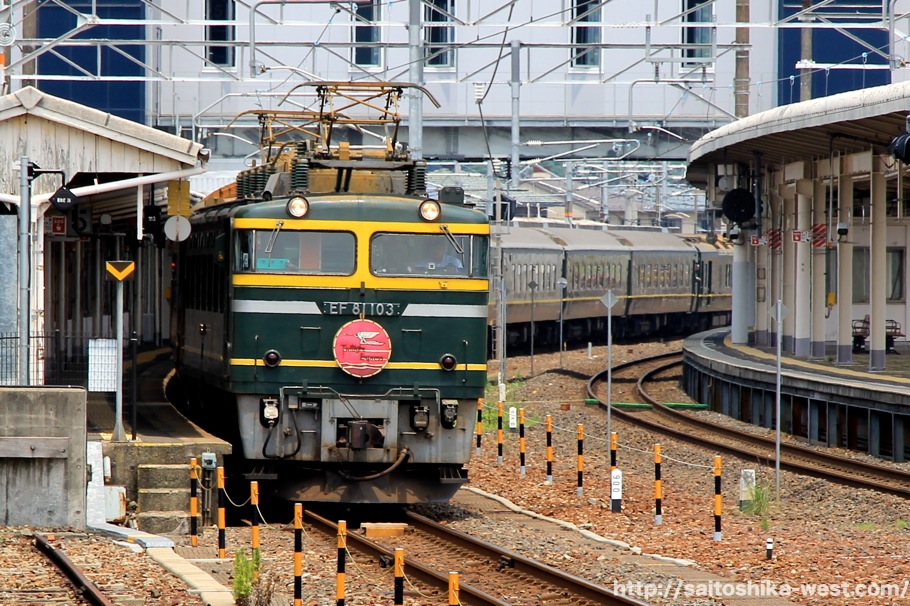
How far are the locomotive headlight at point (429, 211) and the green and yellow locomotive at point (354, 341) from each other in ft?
0.04

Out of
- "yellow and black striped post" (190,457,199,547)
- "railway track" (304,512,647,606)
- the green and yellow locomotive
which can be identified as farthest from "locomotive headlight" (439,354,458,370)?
"yellow and black striped post" (190,457,199,547)

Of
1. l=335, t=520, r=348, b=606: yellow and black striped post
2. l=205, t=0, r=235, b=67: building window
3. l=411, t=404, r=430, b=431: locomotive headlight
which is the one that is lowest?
l=335, t=520, r=348, b=606: yellow and black striped post

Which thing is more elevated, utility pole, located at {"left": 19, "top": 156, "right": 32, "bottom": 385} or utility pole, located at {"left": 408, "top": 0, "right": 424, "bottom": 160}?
utility pole, located at {"left": 408, "top": 0, "right": 424, "bottom": 160}

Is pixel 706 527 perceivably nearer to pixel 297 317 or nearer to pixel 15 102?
pixel 297 317

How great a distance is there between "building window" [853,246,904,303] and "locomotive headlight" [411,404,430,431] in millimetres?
20252

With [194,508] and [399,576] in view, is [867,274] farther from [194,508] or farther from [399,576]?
[399,576]

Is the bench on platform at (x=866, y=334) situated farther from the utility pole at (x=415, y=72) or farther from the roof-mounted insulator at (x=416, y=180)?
the roof-mounted insulator at (x=416, y=180)

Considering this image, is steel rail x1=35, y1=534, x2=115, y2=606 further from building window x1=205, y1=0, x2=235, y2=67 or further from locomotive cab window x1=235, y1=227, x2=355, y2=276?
building window x1=205, y1=0, x2=235, y2=67

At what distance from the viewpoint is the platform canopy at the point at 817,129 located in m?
19.6

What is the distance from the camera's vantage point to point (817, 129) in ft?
74.0

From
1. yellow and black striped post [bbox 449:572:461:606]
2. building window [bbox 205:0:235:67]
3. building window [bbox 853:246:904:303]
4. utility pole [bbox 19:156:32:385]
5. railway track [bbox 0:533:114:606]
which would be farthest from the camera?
building window [bbox 205:0:235:67]

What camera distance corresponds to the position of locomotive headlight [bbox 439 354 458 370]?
43.6 feet

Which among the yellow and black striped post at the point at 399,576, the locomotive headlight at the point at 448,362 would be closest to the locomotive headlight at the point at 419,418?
the locomotive headlight at the point at 448,362

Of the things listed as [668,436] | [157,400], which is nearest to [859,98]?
[668,436]
